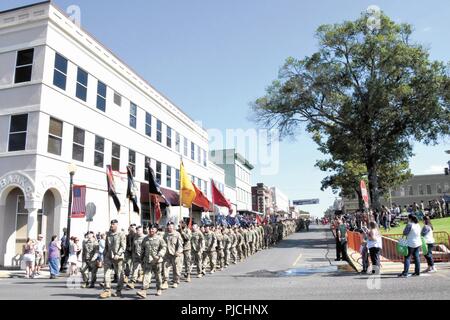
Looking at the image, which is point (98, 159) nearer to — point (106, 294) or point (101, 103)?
point (101, 103)

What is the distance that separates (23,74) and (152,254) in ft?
47.2

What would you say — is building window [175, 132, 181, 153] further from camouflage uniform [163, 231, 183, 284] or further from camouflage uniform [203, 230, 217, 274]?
camouflage uniform [163, 231, 183, 284]

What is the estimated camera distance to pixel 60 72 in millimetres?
22203

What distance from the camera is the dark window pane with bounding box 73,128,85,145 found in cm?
Result: 2314

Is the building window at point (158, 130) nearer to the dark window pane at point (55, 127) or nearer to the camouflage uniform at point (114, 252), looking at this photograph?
the dark window pane at point (55, 127)

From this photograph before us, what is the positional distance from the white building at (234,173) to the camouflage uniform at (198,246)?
4272 cm

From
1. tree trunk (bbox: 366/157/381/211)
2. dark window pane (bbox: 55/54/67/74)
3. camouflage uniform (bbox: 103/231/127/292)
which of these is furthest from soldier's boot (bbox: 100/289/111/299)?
tree trunk (bbox: 366/157/381/211)

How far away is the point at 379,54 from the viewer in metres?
30.3

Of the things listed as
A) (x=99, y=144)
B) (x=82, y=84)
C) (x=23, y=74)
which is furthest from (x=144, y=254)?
(x=82, y=84)

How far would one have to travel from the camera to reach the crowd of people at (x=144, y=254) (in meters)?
11.8

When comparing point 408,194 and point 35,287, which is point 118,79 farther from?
point 408,194

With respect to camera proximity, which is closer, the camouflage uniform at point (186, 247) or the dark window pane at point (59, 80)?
the camouflage uniform at point (186, 247)

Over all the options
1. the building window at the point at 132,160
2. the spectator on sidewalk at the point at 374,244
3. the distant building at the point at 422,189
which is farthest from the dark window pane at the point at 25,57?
the distant building at the point at 422,189
